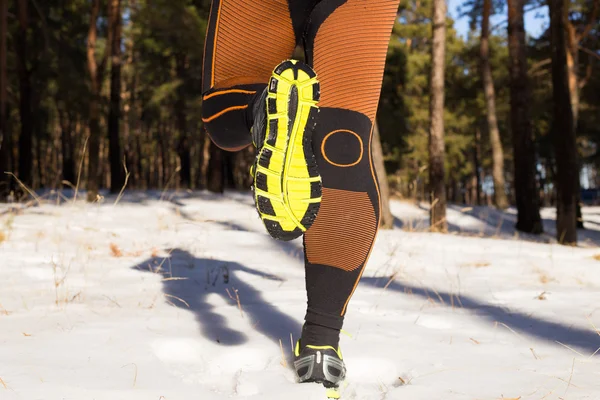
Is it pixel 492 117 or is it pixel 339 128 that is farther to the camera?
pixel 492 117

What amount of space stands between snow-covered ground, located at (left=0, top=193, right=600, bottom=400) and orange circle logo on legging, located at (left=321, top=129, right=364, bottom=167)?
0.56 m

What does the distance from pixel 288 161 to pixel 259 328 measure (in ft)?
2.80

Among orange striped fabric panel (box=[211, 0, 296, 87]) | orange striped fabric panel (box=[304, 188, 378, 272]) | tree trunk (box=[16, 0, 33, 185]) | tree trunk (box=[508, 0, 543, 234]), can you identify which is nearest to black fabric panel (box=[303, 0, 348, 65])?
orange striped fabric panel (box=[211, 0, 296, 87])

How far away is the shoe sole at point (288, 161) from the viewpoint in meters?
1.17

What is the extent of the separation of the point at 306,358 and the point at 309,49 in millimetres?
797

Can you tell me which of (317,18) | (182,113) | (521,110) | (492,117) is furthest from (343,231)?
(182,113)

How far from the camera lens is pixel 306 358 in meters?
1.33

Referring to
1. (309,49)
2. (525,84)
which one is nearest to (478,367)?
(309,49)

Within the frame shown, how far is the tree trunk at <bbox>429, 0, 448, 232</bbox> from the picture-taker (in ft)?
31.4

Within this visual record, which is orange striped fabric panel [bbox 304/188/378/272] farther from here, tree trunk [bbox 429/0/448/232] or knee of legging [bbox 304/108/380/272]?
tree trunk [bbox 429/0/448/232]

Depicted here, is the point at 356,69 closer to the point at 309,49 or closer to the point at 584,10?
the point at 309,49

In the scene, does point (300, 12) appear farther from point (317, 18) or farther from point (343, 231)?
point (343, 231)

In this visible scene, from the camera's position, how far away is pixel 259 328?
1.85 meters

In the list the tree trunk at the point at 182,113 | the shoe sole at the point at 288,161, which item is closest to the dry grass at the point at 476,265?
the shoe sole at the point at 288,161
